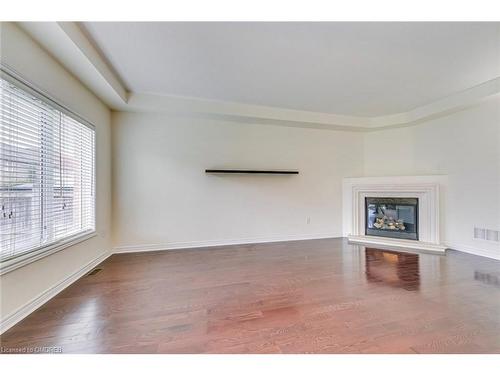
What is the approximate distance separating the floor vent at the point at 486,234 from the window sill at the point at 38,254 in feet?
18.5

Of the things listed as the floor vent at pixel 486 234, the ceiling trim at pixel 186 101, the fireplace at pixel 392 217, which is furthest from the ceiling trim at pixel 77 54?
the floor vent at pixel 486 234

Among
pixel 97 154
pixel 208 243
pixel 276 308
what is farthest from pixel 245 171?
pixel 276 308

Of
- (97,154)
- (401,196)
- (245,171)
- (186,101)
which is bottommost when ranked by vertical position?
(401,196)

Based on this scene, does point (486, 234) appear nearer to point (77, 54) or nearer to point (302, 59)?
point (302, 59)

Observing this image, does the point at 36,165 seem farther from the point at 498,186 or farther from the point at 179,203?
the point at 498,186

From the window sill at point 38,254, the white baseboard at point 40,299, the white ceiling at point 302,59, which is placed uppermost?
the white ceiling at point 302,59

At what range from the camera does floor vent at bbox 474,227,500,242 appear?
329 cm

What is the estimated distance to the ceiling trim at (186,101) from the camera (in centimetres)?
196

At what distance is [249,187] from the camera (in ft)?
14.2

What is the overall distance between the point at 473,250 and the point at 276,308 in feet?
12.0

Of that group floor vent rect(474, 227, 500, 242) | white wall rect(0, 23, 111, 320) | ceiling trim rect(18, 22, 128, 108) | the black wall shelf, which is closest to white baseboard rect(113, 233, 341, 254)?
white wall rect(0, 23, 111, 320)

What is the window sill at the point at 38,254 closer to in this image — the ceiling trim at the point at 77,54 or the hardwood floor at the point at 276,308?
the hardwood floor at the point at 276,308

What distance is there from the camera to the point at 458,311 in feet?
6.23

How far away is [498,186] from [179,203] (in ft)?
16.2
